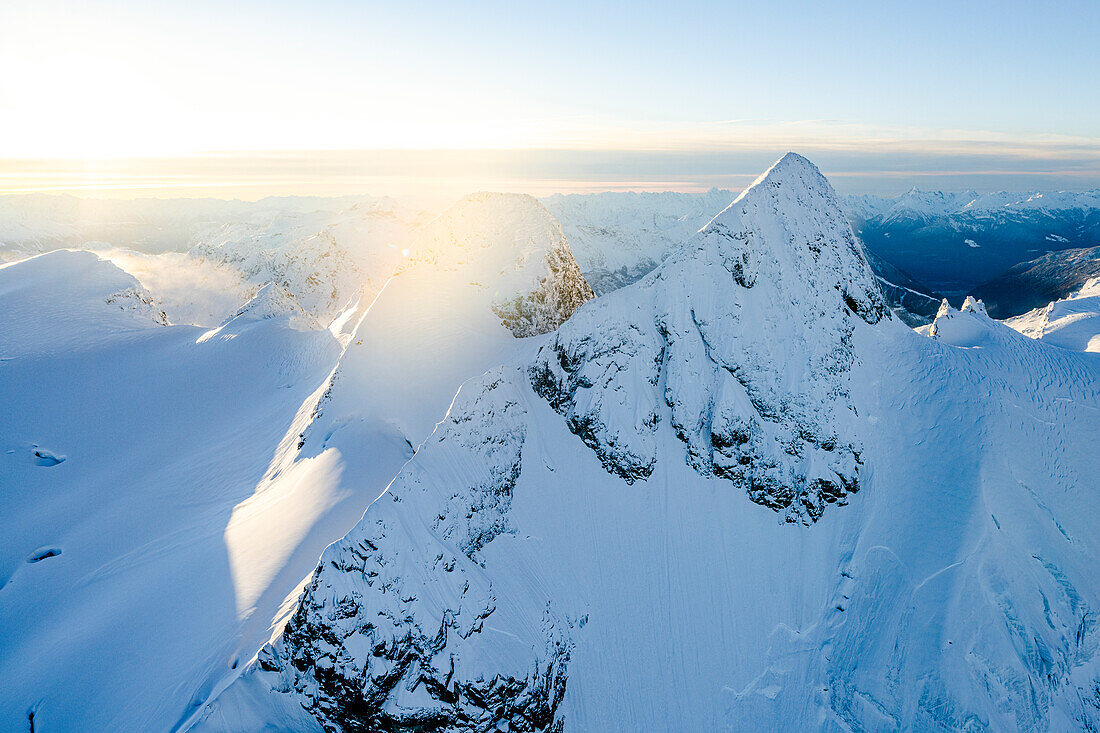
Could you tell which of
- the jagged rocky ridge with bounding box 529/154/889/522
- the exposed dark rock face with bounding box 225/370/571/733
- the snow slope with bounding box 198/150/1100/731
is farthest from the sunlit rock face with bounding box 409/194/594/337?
the exposed dark rock face with bounding box 225/370/571/733

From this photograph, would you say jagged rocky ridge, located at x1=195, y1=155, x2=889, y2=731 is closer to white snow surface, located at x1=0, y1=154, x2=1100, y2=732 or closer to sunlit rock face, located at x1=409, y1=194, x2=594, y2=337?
white snow surface, located at x1=0, y1=154, x2=1100, y2=732

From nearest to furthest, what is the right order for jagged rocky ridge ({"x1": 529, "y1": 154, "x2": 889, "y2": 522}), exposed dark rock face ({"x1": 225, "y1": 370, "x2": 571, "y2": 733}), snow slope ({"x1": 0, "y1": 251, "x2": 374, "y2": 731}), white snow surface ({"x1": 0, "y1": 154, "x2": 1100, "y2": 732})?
1. exposed dark rock face ({"x1": 225, "y1": 370, "x2": 571, "y2": 733})
2. snow slope ({"x1": 0, "y1": 251, "x2": 374, "y2": 731})
3. white snow surface ({"x1": 0, "y1": 154, "x2": 1100, "y2": 732})
4. jagged rocky ridge ({"x1": 529, "y1": 154, "x2": 889, "y2": 522})

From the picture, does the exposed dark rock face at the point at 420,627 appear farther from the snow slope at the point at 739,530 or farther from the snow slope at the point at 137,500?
the snow slope at the point at 137,500

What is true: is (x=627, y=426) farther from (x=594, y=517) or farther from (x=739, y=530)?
(x=739, y=530)

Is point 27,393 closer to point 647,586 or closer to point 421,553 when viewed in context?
point 421,553

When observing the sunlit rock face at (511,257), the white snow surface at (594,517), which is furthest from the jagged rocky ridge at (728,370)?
the sunlit rock face at (511,257)

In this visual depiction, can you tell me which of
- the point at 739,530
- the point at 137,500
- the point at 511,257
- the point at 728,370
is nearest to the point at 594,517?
the point at 739,530
